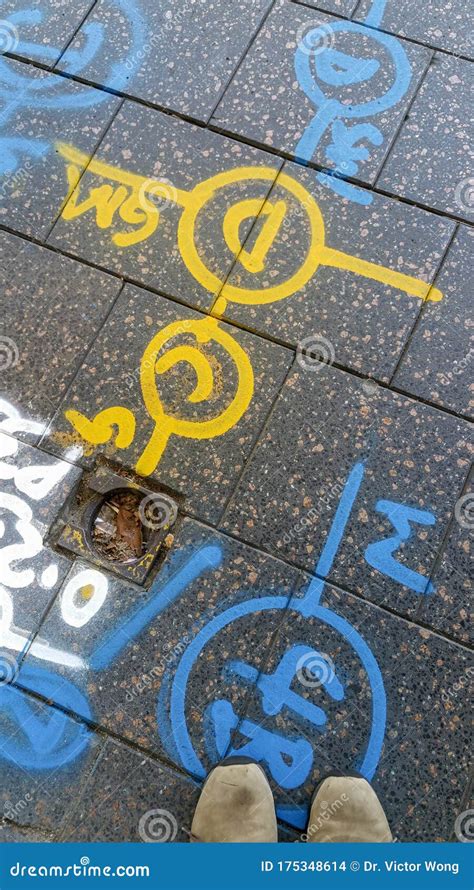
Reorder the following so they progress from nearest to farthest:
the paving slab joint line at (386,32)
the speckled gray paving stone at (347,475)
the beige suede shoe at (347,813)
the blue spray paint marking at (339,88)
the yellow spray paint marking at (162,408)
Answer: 1. the beige suede shoe at (347,813)
2. the speckled gray paving stone at (347,475)
3. the yellow spray paint marking at (162,408)
4. the blue spray paint marking at (339,88)
5. the paving slab joint line at (386,32)

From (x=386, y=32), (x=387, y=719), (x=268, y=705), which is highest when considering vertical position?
(x=386, y=32)

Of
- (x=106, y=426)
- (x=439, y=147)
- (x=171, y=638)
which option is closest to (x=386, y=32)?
(x=439, y=147)

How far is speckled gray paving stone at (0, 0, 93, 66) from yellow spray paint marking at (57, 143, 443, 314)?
552 millimetres

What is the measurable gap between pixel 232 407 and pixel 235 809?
1574 millimetres

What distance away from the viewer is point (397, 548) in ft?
9.07

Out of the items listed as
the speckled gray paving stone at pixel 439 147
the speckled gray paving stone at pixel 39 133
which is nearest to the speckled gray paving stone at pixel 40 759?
the speckled gray paving stone at pixel 39 133

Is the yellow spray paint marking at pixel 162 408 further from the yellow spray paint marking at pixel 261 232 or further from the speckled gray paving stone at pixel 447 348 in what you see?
the speckled gray paving stone at pixel 447 348

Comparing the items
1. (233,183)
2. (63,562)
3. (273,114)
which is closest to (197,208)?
(233,183)

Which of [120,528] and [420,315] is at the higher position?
[420,315]

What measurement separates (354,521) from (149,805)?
137cm

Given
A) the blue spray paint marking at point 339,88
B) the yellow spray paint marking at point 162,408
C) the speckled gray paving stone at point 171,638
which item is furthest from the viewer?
the blue spray paint marking at point 339,88

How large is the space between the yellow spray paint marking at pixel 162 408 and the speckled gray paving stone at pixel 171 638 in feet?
1.28

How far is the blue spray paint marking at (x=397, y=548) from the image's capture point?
108 inches

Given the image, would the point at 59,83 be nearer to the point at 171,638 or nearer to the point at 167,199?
the point at 167,199
